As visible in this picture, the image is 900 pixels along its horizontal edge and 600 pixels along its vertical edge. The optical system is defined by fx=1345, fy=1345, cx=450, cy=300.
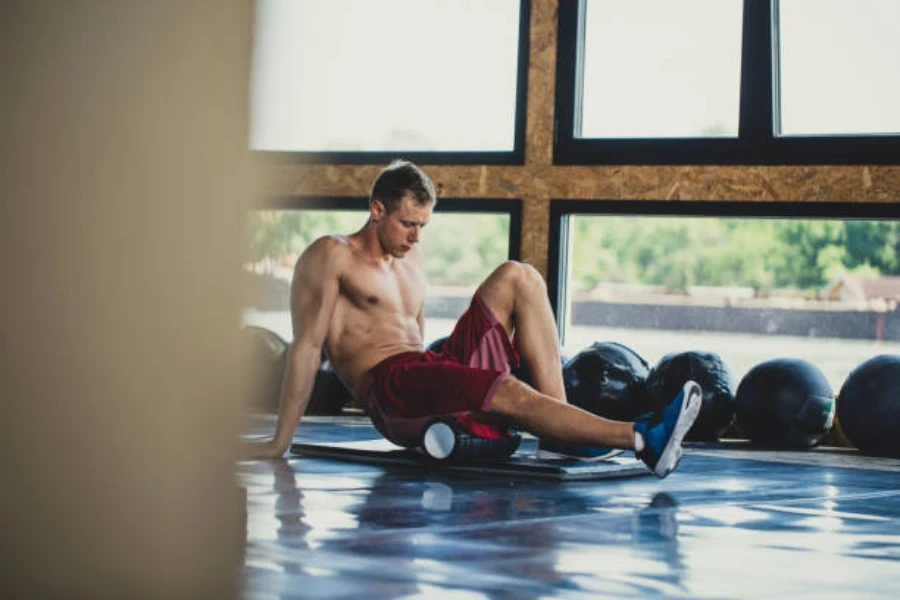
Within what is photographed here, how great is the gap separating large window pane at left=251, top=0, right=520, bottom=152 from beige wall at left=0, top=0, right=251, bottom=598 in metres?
6.65

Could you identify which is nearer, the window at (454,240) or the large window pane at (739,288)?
the large window pane at (739,288)

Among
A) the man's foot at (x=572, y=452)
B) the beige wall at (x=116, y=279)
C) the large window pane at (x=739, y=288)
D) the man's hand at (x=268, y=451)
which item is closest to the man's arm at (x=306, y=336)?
the man's hand at (x=268, y=451)

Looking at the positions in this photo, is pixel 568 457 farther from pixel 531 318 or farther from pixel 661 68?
pixel 661 68

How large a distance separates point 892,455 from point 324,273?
9.41 feet

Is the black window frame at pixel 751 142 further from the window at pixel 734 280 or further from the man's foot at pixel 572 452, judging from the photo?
the man's foot at pixel 572 452

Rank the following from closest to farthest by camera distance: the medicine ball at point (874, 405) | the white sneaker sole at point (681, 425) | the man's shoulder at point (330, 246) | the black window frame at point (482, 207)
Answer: the white sneaker sole at point (681, 425) < the man's shoulder at point (330, 246) < the medicine ball at point (874, 405) < the black window frame at point (482, 207)

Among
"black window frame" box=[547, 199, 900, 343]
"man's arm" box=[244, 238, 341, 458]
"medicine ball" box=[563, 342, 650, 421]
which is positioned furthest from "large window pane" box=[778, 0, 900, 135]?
"man's arm" box=[244, 238, 341, 458]

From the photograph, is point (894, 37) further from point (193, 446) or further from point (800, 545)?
point (193, 446)

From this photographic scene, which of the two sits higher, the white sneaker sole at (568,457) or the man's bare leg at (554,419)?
the man's bare leg at (554,419)

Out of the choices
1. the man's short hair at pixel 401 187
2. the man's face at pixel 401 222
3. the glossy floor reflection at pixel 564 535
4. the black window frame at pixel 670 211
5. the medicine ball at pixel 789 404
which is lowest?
the glossy floor reflection at pixel 564 535

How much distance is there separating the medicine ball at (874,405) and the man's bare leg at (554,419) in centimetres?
231

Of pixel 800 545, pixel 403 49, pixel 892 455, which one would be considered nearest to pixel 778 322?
pixel 892 455

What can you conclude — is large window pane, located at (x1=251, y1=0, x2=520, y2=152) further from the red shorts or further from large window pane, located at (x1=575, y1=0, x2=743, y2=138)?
the red shorts

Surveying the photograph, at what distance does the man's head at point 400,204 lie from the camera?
14.7 feet
